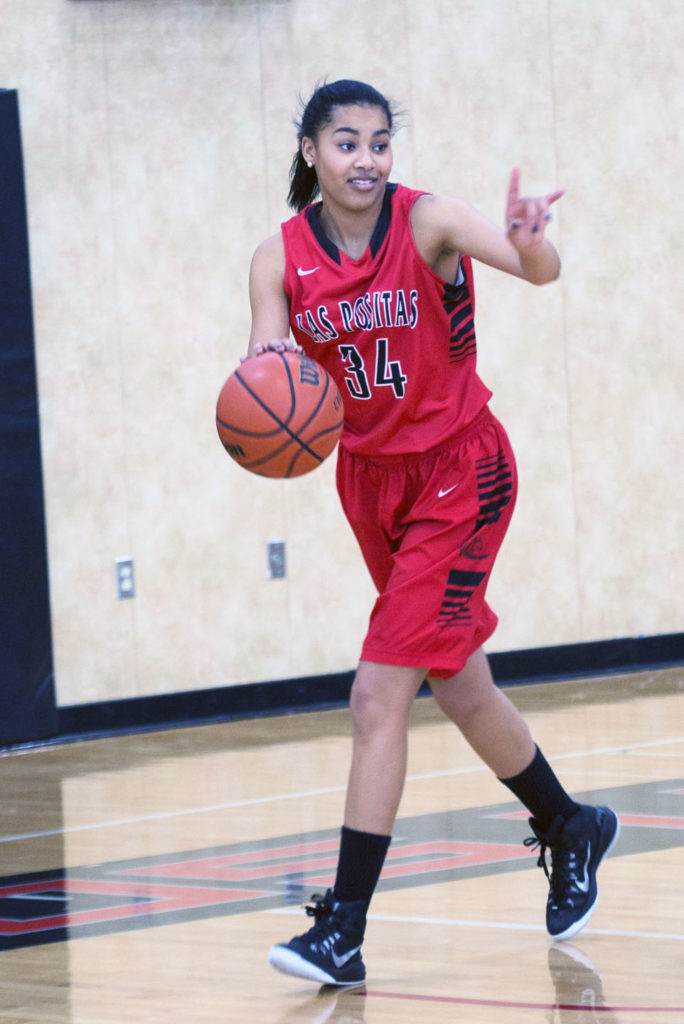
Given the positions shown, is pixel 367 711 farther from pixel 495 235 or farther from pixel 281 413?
pixel 495 235

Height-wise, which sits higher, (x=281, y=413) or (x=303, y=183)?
(x=303, y=183)

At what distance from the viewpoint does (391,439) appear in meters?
3.71

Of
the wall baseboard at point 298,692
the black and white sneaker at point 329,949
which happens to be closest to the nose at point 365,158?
the black and white sneaker at point 329,949

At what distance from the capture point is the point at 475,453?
12.2 feet

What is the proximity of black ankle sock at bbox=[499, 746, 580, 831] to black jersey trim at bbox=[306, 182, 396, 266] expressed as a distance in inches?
40.8

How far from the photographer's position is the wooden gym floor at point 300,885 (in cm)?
343

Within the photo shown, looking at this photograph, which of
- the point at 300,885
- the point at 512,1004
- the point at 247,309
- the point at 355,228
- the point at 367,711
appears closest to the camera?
the point at 512,1004

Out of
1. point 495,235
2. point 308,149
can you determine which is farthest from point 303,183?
point 495,235

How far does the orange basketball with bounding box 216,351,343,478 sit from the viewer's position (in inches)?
139

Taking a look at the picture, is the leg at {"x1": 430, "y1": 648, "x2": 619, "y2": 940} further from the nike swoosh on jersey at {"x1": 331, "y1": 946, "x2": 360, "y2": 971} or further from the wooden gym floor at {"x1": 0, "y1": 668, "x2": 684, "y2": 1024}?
the nike swoosh on jersey at {"x1": 331, "y1": 946, "x2": 360, "y2": 971}

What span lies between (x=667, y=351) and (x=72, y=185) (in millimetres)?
3083

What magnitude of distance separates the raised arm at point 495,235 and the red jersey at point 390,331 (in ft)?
0.12

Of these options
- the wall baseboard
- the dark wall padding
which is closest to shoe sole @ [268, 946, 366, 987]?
the dark wall padding

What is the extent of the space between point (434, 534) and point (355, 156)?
713mm
